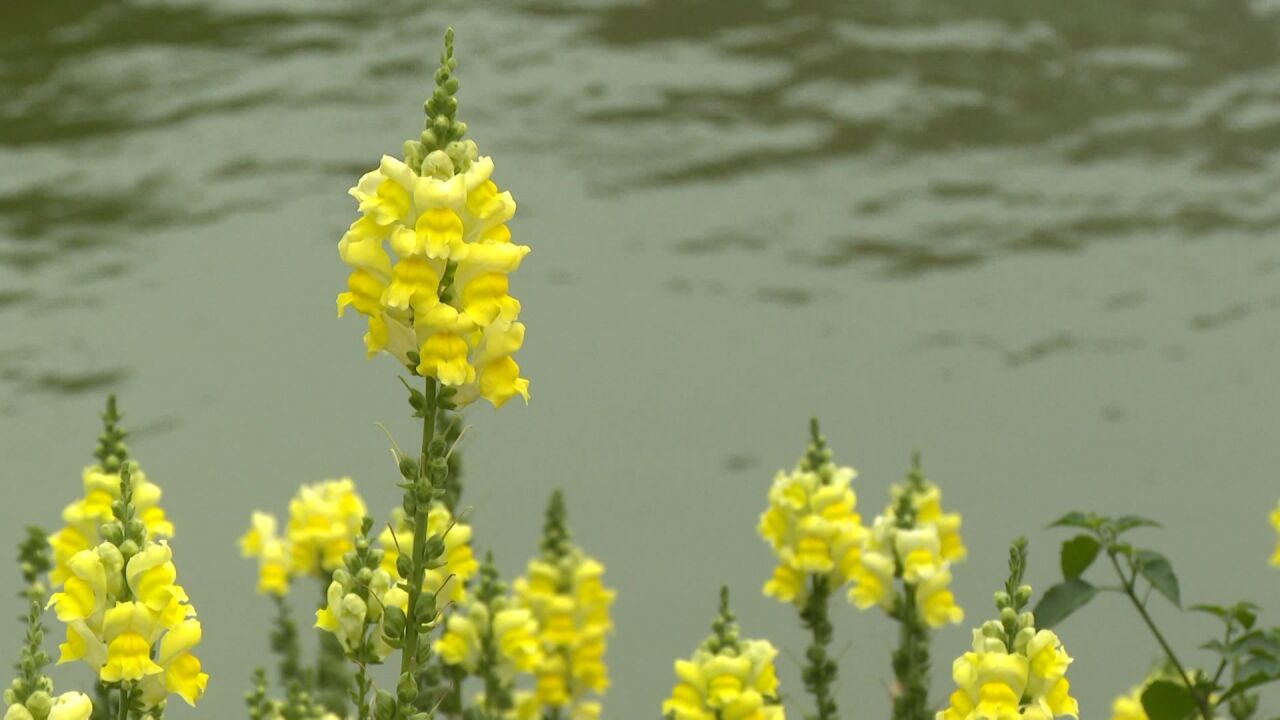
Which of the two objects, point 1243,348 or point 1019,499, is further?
point 1243,348

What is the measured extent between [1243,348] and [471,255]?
5.79 metres

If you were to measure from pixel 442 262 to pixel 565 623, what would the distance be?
2094mm

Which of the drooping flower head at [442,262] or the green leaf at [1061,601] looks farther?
the green leaf at [1061,601]

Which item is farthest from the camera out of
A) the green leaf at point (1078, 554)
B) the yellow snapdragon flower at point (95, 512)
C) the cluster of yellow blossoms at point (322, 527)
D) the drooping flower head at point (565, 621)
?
the cluster of yellow blossoms at point (322, 527)

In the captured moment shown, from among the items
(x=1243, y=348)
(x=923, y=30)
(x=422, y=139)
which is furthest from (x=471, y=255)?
(x=923, y=30)

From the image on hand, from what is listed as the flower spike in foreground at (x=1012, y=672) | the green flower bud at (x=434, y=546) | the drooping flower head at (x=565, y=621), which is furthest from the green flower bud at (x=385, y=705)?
the drooping flower head at (x=565, y=621)

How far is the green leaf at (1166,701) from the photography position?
2.83 m

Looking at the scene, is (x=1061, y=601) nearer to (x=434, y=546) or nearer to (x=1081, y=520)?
(x=1081, y=520)

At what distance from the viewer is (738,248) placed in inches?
297

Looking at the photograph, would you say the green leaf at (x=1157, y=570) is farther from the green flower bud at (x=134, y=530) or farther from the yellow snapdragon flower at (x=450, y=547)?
the green flower bud at (x=134, y=530)

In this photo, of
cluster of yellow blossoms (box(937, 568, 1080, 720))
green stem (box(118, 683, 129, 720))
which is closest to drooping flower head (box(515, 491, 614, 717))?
cluster of yellow blossoms (box(937, 568, 1080, 720))

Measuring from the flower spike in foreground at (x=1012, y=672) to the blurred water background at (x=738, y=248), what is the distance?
3.04m

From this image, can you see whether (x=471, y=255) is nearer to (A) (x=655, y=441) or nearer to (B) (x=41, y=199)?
(A) (x=655, y=441)

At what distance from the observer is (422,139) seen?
85.9 inches
